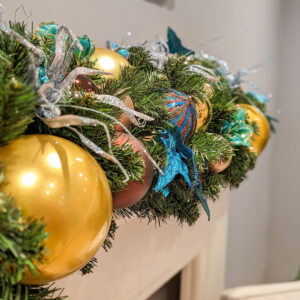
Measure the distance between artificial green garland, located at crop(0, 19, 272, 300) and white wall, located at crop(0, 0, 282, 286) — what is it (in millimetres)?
154

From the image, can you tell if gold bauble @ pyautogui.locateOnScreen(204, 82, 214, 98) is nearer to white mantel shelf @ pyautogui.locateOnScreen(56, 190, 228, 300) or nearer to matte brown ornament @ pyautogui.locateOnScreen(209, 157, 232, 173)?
matte brown ornament @ pyautogui.locateOnScreen(209, 157, 232, 173)

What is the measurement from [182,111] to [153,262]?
15.8 inches

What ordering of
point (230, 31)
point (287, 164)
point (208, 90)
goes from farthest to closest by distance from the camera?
point (287, 164), point (230, 31), point (208, 90)

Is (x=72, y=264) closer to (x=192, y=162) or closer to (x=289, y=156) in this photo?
(x=192, y=162)

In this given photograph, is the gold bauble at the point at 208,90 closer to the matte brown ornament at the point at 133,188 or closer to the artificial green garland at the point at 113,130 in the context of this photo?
the artificial green garland at the point at 113,130

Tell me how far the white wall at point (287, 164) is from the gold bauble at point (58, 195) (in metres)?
2.18

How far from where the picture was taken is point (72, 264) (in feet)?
0.97

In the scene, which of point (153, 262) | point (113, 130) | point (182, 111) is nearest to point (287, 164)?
point (153, 262)

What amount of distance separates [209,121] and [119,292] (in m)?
0.32

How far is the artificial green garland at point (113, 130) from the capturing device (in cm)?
25

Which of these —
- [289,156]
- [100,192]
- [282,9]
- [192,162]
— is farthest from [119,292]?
[282,9]

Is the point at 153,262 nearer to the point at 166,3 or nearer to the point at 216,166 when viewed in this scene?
the point at 216,166

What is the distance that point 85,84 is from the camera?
0.39 metres

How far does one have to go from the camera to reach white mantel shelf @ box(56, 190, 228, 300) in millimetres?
610
